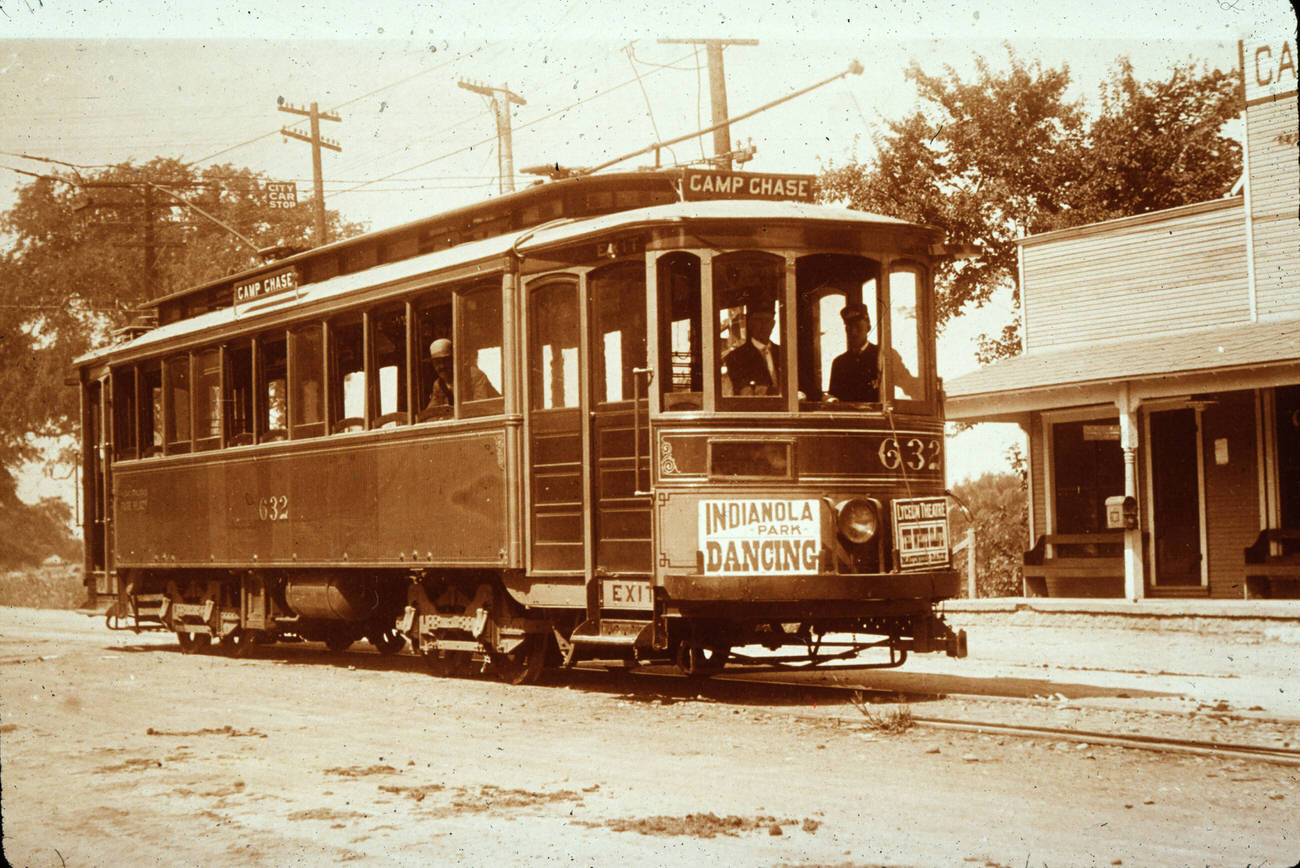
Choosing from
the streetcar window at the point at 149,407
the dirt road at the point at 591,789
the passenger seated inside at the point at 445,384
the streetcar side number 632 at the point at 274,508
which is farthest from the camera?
the streetcar window at the point at 149,407

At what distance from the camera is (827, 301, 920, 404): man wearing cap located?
10328 mm

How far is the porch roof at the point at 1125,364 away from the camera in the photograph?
669 inches

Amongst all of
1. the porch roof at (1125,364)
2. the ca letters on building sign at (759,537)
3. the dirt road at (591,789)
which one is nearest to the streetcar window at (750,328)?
the ca letters on building sign at (759,537)

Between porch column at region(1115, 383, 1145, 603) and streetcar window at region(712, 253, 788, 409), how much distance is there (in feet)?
30.4

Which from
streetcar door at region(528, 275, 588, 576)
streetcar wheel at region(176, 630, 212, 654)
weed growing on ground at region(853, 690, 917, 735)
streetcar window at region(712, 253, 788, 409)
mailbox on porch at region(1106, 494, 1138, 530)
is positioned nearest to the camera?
weed growing on ground at region(853, 690, 917, 735)

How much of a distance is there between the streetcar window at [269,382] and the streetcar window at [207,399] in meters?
0.85

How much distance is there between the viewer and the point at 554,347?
10.9 meters

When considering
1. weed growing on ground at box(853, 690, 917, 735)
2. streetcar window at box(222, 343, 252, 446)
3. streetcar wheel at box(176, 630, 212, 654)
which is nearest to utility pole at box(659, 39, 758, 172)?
streetcar window at box(222, 343, 252, 446)

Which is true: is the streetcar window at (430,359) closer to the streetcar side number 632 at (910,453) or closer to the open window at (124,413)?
the streetcar side number 632 at (910,453)

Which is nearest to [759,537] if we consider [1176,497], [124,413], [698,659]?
[698,659]

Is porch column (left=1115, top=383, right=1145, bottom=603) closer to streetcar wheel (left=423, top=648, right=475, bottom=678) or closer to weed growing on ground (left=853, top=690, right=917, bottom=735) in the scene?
streetcar wheel (left=423, top=648, right=475, bottom=678)

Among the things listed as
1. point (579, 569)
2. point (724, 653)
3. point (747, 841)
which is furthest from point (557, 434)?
point (747, 841)

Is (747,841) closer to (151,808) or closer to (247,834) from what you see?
(247,834)

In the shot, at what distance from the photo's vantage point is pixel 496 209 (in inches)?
475
